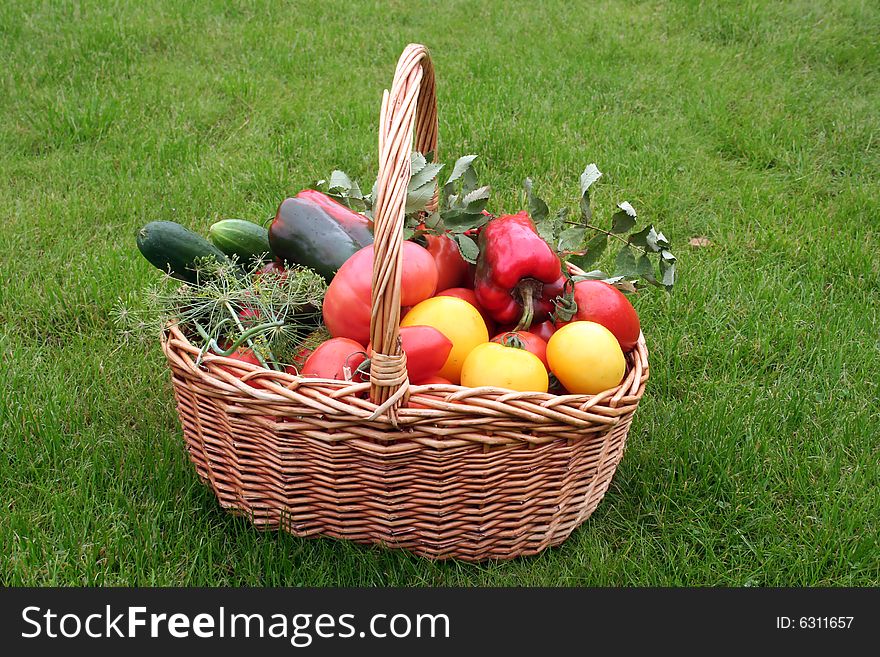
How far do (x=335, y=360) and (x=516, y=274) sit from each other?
0.44 m

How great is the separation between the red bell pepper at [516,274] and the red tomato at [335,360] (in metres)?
0.35

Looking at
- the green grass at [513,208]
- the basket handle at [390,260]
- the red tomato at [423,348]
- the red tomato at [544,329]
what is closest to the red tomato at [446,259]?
the red tomato at [544,329]

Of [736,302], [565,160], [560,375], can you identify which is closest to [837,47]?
[565,160]

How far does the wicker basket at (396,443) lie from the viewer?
5.19 feet

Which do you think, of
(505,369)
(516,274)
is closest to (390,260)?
(505,369)

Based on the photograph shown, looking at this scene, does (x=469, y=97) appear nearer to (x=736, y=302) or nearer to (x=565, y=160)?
(x=565, y=160)

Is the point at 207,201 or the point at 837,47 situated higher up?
the point at 837,47

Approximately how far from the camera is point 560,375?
1.80m

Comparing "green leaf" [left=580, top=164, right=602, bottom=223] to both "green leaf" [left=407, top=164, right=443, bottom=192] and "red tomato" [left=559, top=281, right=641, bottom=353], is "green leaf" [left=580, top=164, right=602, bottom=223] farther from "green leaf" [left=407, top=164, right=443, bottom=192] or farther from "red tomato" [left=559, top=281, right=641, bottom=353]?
"green leaf" [left=407, top=164, right=443, bottom=192]

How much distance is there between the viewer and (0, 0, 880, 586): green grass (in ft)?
6.30

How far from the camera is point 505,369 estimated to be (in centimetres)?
171

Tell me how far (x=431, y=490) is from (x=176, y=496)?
660 mm

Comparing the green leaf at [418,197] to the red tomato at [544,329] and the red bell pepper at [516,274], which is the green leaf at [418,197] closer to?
the red bell pepper at [516,274]

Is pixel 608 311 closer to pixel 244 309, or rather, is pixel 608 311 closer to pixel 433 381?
pixel 433 381
